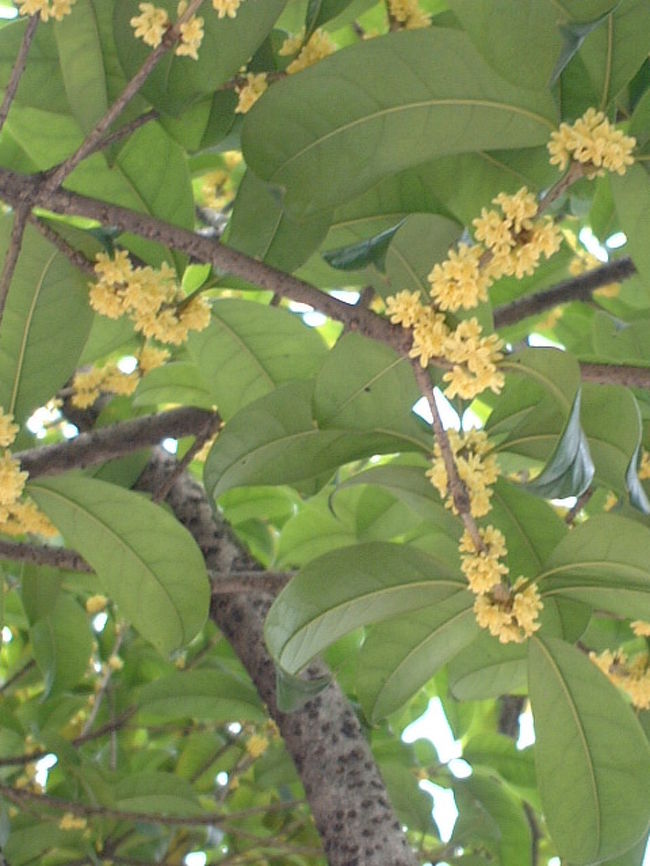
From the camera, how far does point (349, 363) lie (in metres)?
1.21

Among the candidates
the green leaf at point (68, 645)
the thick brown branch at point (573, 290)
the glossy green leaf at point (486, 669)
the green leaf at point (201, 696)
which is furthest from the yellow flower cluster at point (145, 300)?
the green leaf at point (68, 645)

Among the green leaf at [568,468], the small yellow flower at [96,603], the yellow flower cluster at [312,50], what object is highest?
the small yellow flower at [96,603]

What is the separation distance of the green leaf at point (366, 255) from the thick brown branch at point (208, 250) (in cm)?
10

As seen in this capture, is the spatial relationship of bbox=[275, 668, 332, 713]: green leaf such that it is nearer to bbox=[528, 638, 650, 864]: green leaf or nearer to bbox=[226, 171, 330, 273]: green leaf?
bbox=[528, 638, 650, 864]: green leaf

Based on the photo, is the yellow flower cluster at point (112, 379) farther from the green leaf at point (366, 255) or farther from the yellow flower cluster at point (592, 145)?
the yellow flower cluster at point (592, 145)

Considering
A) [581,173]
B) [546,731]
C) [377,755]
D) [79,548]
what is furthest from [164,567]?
[377,755]

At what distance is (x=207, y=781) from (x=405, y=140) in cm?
176

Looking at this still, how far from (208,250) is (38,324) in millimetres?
354

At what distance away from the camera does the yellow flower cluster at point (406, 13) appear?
1.35 meters

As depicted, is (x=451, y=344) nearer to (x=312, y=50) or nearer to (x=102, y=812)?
(x=312, y=50)

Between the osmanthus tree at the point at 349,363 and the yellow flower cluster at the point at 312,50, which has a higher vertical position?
the yellow flower cluster at the point at 312,50

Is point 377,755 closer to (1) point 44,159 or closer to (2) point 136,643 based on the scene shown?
(2) point 136,643

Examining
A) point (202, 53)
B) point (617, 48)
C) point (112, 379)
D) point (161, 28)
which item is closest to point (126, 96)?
point (161, 28)

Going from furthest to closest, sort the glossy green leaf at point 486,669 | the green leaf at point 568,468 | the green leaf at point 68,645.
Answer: the green leaf at point 68,645, the glossy green leaf at point 486,669, the green leaf at point 568,468
